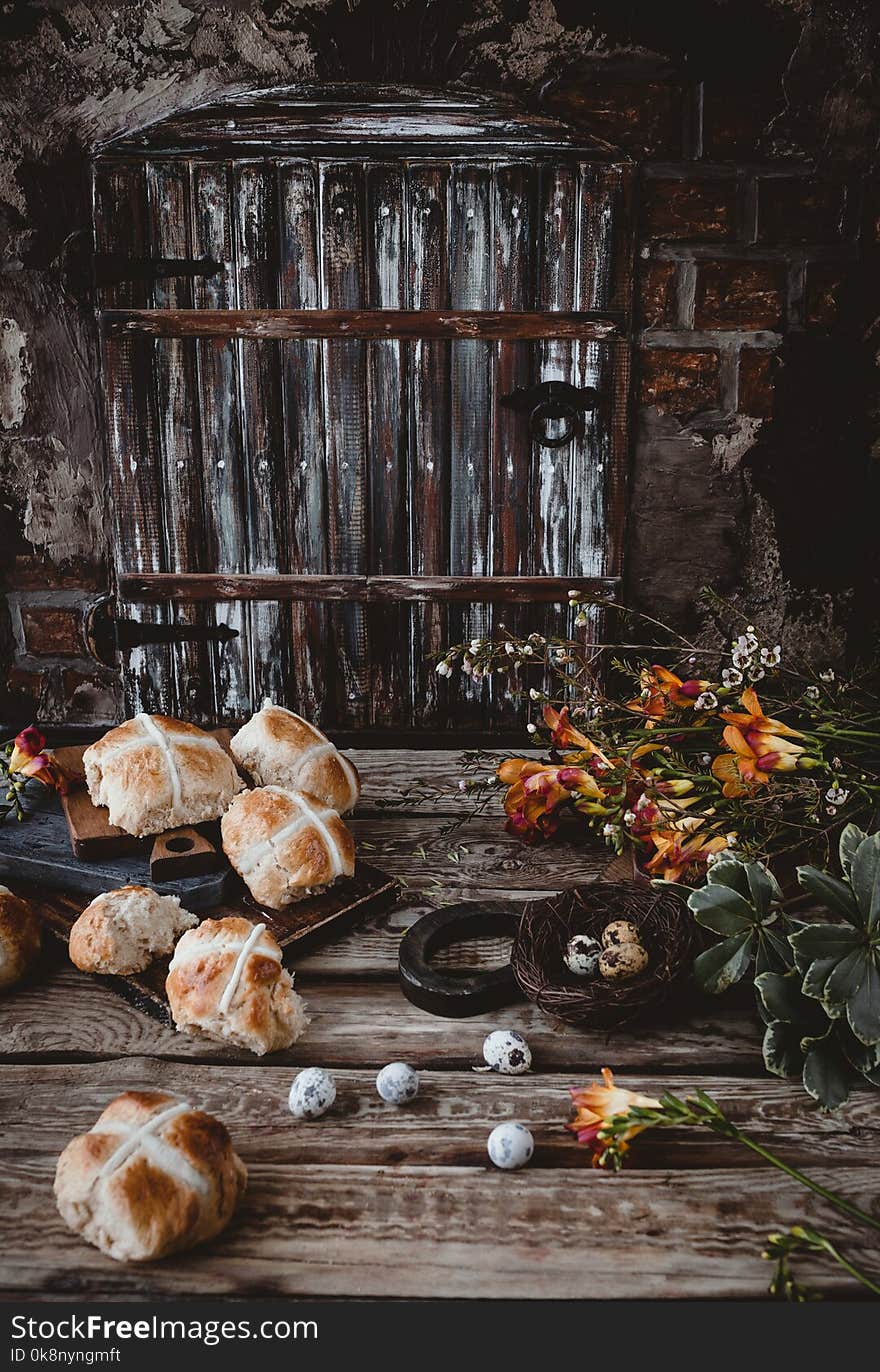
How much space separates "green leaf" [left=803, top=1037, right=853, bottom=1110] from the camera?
1.22 meters

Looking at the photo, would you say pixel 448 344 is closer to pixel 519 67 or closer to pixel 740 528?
pixel 519 67

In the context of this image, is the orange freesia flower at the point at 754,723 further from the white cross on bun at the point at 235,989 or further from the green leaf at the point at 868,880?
the white cross on bun at the point at 235,989

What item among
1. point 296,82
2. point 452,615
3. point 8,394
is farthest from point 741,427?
point 8,394

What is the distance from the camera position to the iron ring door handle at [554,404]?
2752mm

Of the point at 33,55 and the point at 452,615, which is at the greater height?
the point at 33,55

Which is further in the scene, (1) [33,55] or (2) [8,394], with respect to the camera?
(2) [8,394]

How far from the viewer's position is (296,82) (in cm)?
261

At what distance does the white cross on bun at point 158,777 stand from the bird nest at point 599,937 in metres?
0.57

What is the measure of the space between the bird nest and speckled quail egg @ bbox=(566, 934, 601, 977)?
0.6 inches

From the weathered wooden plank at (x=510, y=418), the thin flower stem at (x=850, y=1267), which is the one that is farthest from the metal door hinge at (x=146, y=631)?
the thin flower stem at (x=850, y=1267)

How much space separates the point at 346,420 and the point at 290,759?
128 cm

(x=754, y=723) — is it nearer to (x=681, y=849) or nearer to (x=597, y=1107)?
(x=681, y=849)

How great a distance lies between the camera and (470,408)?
9.13 ft

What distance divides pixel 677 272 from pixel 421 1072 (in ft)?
7.24
